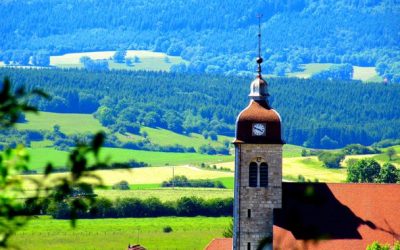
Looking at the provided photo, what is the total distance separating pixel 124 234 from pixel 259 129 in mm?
47807

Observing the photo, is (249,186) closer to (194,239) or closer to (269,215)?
(269,215)

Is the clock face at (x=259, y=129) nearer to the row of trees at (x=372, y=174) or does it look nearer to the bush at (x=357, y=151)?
the row of trees at (x=372, y=174)

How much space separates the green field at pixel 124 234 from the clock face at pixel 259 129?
3798 cm

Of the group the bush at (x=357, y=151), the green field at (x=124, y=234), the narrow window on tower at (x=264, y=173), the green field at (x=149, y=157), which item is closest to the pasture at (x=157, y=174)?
the green field at (x=149, y=157)

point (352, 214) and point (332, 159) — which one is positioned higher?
point (352, 214)

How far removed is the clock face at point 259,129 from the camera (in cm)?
4425

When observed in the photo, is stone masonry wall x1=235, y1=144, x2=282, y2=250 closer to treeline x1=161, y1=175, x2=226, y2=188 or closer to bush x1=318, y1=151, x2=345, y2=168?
treeline x1=161, y1=175, x2=226, y2=188

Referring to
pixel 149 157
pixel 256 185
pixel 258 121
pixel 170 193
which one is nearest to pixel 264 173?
pixel 256 185

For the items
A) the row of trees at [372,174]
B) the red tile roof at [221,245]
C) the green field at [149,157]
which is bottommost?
the green field at [149,157]

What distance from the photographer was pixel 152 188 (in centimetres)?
13088

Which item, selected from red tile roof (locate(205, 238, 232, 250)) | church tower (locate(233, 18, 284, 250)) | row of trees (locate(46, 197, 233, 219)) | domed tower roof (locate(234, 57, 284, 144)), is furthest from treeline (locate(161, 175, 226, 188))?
church tower (locate(233, 18, 284, 250))

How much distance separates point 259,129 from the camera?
44344mm

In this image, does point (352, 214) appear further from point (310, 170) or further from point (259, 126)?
point (310, 170)

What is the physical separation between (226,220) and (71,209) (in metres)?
87.8
